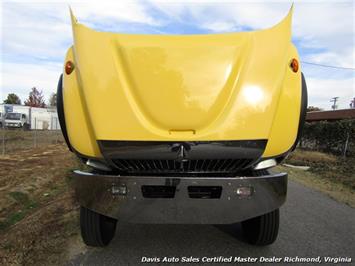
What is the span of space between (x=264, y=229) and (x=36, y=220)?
292cm

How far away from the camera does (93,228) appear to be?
10.3ft

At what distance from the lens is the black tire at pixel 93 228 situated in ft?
10.2

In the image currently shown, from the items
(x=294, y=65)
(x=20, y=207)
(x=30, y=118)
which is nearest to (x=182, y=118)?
(x=294, y=65)

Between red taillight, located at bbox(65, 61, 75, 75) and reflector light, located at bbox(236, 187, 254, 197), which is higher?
red taillight, located at bbox(65, 61, 75, 75)

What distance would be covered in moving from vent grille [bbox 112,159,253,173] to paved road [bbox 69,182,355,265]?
1077 mm

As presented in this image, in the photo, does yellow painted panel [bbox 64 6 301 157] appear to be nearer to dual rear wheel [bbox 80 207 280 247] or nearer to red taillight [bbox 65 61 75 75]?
red taillight [bbox 65 61 75 75]

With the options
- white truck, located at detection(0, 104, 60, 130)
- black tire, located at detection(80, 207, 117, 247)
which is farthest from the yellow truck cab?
white truck, located at detection(0, 104, 60, 130)

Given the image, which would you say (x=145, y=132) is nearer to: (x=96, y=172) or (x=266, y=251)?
(x=96, y=172)

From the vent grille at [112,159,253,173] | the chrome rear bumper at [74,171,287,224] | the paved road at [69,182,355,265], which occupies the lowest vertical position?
the paved road at [69,182,355,265]

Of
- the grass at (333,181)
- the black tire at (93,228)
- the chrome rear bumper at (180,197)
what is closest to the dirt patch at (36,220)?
the black tire at (93,228)

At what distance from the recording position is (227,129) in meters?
2.40

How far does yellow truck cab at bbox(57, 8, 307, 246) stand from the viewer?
2408mm

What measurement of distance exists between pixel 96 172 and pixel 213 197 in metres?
1.03

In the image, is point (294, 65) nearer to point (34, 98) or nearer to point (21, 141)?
point (21, 141)
